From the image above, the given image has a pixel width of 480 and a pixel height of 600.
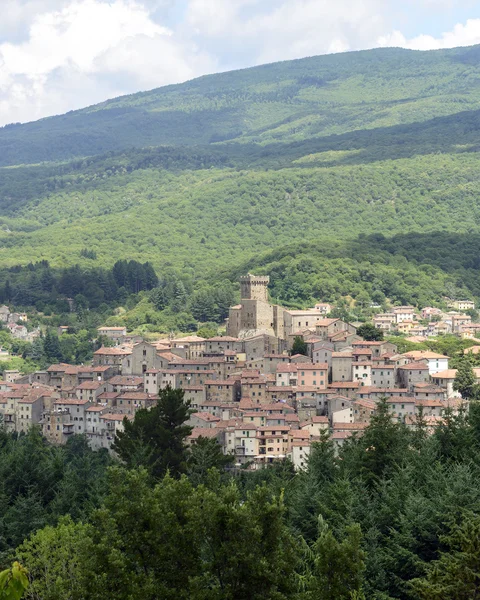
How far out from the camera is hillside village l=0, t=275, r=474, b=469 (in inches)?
2525

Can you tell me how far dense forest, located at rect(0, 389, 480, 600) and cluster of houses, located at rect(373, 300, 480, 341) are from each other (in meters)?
45.2

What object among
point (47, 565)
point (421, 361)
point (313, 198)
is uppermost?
point (313, 198)

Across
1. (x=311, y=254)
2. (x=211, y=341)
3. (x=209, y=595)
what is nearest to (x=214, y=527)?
(x=209, y=595)

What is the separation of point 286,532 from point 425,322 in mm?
75201

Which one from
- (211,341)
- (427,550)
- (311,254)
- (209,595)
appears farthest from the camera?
(311,254)

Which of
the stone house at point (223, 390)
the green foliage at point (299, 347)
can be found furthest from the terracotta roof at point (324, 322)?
the stone house at point (223, 390)

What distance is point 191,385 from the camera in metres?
70.8

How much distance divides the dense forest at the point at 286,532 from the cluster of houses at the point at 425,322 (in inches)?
1778

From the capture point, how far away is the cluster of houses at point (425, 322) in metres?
98.1

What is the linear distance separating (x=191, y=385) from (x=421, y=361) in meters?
13.9

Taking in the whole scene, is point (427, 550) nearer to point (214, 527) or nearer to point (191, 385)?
point (214, 527)

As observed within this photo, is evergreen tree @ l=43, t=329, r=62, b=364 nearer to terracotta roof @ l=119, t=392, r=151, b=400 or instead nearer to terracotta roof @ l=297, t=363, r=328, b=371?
terracotta roof @ l=119, t=392, r=151, b=400

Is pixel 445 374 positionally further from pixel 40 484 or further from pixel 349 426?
pixel 40 484

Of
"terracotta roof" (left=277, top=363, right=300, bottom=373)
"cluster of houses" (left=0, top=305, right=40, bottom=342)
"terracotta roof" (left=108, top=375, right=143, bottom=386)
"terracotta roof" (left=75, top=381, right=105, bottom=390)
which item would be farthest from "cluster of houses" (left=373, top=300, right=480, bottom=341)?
"cluster of houses" (left=0, top=305, right=40, bottom=342)
